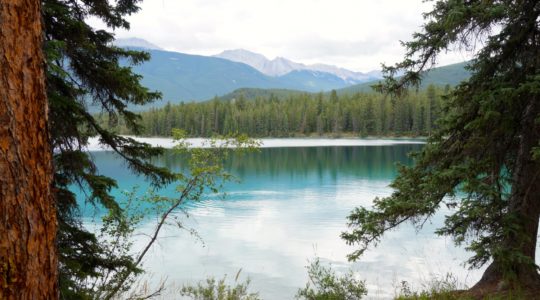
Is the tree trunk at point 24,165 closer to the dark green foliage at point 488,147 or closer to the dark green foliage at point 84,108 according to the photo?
the dark green foliage at point 84,108

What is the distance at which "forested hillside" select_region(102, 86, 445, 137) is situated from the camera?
366 feet

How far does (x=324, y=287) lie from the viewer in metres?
8.34

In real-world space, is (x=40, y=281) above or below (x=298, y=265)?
above

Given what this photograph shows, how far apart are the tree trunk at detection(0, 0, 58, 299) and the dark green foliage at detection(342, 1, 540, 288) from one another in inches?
199

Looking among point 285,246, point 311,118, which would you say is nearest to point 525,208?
point 285,246

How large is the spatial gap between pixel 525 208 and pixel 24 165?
647cm

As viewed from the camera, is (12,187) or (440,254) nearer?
(12,187)

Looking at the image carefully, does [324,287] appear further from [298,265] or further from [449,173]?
[298,265]

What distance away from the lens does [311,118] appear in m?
125

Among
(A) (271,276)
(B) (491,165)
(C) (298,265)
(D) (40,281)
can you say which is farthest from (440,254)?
(D) (40,281)

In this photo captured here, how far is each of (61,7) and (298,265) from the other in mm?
12079

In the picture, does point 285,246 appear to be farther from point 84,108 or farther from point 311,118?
point 311,118

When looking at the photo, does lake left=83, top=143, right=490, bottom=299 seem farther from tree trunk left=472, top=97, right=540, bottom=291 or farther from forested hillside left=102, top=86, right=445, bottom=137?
forested hillside left=102, top=86, right=445, bottom=137

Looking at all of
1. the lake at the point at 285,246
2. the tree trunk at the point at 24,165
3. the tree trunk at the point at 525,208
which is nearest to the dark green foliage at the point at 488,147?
the tree trunk at the point at 525,208
